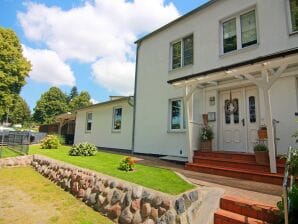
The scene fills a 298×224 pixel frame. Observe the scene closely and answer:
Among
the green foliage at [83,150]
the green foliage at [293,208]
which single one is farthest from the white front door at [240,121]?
the green foliage at [83,150]

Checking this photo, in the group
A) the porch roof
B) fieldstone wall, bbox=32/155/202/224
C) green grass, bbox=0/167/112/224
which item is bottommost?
green grass, bbox=0/167/112/224

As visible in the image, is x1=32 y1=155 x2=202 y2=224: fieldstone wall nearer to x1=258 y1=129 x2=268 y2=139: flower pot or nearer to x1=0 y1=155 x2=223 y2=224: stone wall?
x1=0 y1=155 x2=223 y2=224: stone wall

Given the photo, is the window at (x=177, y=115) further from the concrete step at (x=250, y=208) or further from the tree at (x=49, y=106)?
the tree at (x=49, y=106)

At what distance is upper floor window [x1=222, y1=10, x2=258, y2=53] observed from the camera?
27.4ft

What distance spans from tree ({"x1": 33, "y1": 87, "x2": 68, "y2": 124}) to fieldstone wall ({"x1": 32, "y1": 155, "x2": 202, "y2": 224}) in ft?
159

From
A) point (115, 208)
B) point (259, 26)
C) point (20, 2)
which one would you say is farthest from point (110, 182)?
point (20, 2)

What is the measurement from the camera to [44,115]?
52031 mm

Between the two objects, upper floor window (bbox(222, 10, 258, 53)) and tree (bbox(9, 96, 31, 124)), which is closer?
upper floor window (bbox(222, 10, 258, 53))

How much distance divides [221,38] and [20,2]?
9.11 m

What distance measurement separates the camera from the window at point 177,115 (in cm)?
1012

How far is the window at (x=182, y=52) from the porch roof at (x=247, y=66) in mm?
2883

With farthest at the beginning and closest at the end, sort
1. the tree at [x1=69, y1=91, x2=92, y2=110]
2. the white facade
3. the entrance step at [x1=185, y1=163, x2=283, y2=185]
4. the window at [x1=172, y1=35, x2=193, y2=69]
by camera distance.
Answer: the tree at [x1=69, y1=91, x2=92, y2=110] < the white facade < the window at [x1=172, y1=35, x2=193, y2=69] < the entrance step at [x1=185, y1=163, x2=283, y2=185]

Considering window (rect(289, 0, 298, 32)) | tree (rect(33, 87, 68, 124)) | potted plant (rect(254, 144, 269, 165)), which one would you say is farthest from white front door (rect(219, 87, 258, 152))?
tree (rect(33, 87, 68, 124))

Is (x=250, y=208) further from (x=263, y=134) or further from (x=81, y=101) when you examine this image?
(x=81, y=101)
